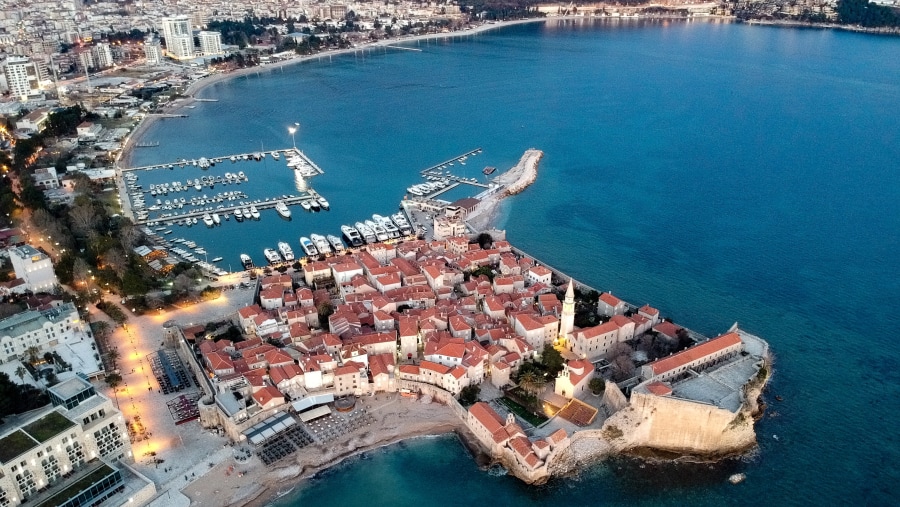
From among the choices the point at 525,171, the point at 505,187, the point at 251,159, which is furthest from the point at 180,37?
the point at 505,187

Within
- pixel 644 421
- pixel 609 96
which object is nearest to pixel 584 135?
pixel 609 96

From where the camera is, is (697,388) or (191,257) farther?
(191,257)

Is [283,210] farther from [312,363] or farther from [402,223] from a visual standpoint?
[312,363]

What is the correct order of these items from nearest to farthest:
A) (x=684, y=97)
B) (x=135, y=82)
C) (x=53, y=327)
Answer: (x=53, y=327) → (x=684, y=97) → (x=135, y=82)

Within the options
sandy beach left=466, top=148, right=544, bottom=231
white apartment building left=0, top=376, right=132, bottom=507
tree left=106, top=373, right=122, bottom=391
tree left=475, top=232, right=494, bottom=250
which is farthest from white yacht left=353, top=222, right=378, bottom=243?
white apartment building left=0, top=376, right=132, bottom=507

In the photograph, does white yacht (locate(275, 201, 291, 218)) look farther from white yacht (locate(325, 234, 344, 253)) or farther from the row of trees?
the row of trees

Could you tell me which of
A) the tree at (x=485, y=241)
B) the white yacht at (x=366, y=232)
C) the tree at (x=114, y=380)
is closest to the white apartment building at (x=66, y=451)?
the tree at (x=114, y=380)

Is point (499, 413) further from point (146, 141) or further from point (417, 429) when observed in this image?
point (146, 141)

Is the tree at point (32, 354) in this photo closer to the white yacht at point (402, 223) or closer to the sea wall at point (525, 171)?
the white yacht at point (402, 223)
